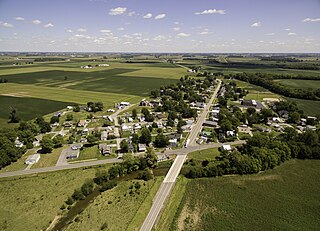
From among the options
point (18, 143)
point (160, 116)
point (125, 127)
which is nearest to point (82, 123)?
point (125, 127)

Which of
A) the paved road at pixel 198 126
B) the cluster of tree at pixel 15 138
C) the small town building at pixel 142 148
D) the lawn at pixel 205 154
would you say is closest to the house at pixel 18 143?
the cluster of tree at pixel 15 138

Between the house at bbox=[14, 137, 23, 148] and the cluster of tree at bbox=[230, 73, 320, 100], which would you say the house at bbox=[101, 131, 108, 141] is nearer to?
the house at bbox=[14, 137, 23, 148]

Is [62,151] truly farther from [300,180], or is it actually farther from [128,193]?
[300,180]

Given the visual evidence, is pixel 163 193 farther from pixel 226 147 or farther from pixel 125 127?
pixel 125 127

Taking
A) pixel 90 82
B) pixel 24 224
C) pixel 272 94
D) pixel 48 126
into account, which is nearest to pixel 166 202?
pixel 24 224

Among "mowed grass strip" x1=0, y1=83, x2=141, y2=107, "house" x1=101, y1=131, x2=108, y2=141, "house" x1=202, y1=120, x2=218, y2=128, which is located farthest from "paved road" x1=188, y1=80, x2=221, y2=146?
"mowed grass strip" x1=0, y1=83, x2=141, y2=107

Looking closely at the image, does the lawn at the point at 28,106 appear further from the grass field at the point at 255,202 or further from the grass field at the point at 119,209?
the grass field at the point at 255,202
